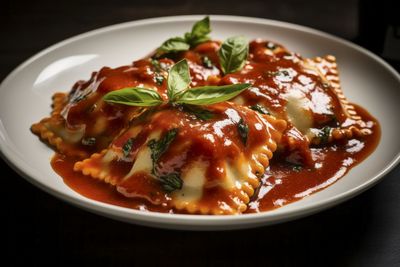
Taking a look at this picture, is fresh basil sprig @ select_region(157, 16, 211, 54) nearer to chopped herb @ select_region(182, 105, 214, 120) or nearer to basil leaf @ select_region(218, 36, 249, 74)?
basil leaf @ select_region(218, 36, 249, 74)

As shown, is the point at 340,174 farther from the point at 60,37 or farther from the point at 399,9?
the point at 60,37

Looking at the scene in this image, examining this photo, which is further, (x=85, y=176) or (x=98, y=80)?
(x=98, y=80)

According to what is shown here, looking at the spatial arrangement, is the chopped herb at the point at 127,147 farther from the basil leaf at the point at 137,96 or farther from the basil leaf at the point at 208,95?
the basil leaf at the point at 208,95

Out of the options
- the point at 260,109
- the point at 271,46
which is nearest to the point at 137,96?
the point at 260,109

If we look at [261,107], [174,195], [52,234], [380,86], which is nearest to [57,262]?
[52,234]

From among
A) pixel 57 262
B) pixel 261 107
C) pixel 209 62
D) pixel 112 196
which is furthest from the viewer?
pixel 209 62

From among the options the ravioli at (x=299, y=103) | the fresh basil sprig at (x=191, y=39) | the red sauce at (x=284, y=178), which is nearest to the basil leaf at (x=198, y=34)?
the fresh basil sprig at (x=191, y=39)

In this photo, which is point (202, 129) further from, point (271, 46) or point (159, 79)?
point (271, 46)
